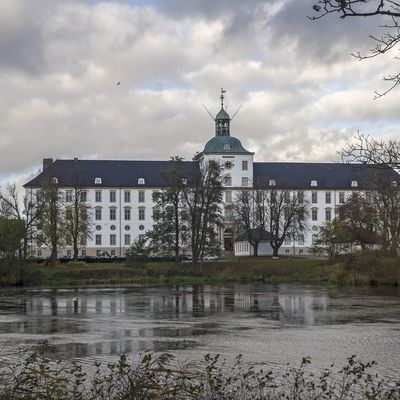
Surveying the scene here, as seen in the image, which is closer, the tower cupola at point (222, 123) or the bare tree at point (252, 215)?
the bare tree at point (252, 215)

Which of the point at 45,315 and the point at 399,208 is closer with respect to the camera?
the point at 45,315

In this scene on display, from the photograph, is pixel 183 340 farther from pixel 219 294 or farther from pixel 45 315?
pixel 219 294

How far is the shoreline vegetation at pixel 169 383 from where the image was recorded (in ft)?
28.3

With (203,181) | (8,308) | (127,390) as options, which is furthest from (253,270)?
(127,390)

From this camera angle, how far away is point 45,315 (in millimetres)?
32281

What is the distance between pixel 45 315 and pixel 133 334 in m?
9.07

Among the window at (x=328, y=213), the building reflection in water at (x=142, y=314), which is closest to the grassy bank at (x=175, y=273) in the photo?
the building reflection in water at (x=142, y=314)

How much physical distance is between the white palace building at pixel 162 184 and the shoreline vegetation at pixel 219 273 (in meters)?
38.5

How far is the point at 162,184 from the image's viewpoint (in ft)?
383

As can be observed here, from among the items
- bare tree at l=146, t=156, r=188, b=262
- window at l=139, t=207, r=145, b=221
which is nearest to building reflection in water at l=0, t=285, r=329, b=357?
bare tree at l=146, t=156, r=188, b=262

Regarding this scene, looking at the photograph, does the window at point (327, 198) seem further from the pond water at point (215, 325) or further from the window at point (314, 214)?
the pond water at point (215, 325)

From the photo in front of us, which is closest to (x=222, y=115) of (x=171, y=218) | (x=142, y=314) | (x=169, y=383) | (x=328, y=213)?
(x=328, y=213)

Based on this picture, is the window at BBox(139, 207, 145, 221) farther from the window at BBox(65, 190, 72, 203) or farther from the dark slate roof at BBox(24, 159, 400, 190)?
the window at BBox(65, 190, 72, 203)

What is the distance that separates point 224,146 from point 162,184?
1171cm
